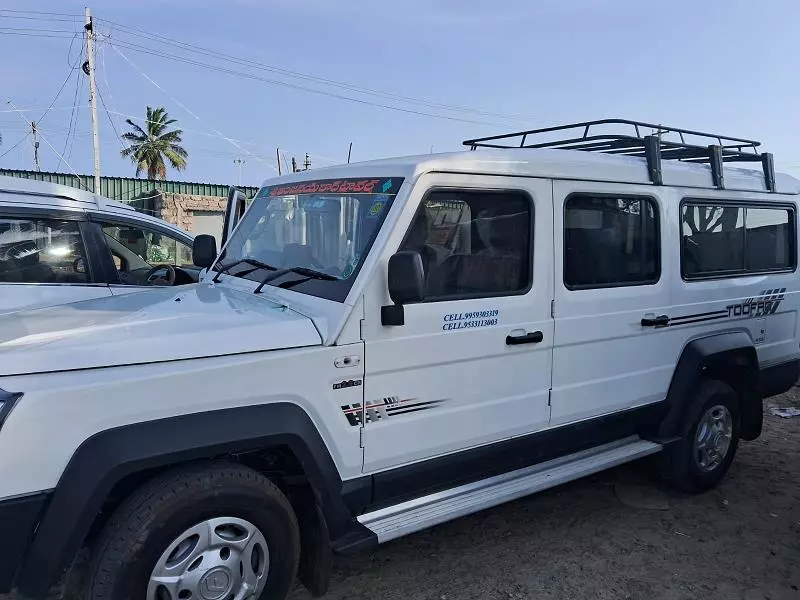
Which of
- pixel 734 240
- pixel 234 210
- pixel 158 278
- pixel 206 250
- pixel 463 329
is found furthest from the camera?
pixel 158 278

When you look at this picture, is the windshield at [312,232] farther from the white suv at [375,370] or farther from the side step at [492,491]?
the side step at [492,491]

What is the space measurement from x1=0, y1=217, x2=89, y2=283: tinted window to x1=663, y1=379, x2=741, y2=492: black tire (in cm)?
488

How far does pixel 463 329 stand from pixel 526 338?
0.41 metres

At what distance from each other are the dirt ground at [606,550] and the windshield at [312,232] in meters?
1.60

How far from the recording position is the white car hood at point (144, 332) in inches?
92.5

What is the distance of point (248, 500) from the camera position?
256cm

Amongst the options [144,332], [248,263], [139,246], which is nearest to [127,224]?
[139,246]

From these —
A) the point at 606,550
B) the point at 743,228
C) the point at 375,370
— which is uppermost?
the point at 743,228

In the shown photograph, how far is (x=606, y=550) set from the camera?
12.2 feet

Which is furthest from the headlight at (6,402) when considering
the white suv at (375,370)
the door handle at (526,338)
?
the door handle at (526,338)

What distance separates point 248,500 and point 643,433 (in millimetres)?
2761

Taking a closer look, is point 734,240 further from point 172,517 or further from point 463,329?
point 172,517

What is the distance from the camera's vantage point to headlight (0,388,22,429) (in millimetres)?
2135

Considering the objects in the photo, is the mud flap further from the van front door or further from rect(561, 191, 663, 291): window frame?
rect(561, 191, 663, 291): window frame
